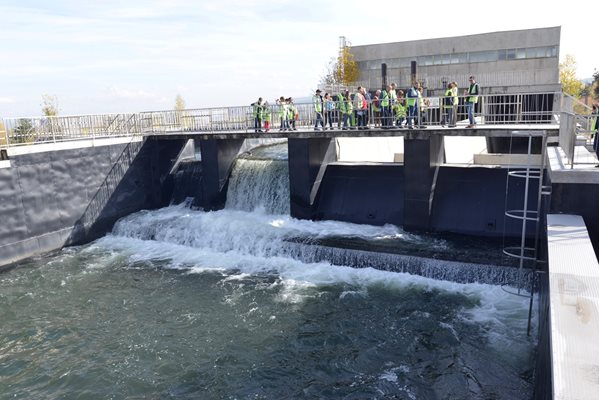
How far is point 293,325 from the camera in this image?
10477 mm

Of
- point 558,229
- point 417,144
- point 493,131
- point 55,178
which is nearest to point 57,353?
point 55,178

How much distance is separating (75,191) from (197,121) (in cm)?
589

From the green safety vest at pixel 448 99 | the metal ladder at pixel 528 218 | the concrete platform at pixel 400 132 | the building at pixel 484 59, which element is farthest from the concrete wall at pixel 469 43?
the metal ladder at pixel 528 218

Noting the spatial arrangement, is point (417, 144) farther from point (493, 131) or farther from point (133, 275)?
point (133, 275)

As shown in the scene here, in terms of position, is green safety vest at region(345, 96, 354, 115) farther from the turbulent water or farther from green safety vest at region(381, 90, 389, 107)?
the turbulent water

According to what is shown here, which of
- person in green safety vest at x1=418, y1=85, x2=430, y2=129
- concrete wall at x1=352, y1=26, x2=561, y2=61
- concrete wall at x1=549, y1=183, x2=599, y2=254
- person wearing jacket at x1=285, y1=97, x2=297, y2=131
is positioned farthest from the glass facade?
concrete wall at x1=549, y1=183, x2=599, y2=254

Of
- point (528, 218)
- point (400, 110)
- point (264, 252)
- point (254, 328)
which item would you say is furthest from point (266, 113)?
point (528, 218)

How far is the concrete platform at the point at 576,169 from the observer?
8.63m

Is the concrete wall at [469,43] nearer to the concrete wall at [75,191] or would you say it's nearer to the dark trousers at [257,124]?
the dark trousers at [257,124]

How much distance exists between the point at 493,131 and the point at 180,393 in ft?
34.3

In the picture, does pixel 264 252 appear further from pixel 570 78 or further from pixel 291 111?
pixel 570 78

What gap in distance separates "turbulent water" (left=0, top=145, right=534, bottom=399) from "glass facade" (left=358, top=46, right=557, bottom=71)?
2820cm

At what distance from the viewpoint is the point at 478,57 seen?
38.1 meters

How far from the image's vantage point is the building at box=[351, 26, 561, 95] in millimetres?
35500
